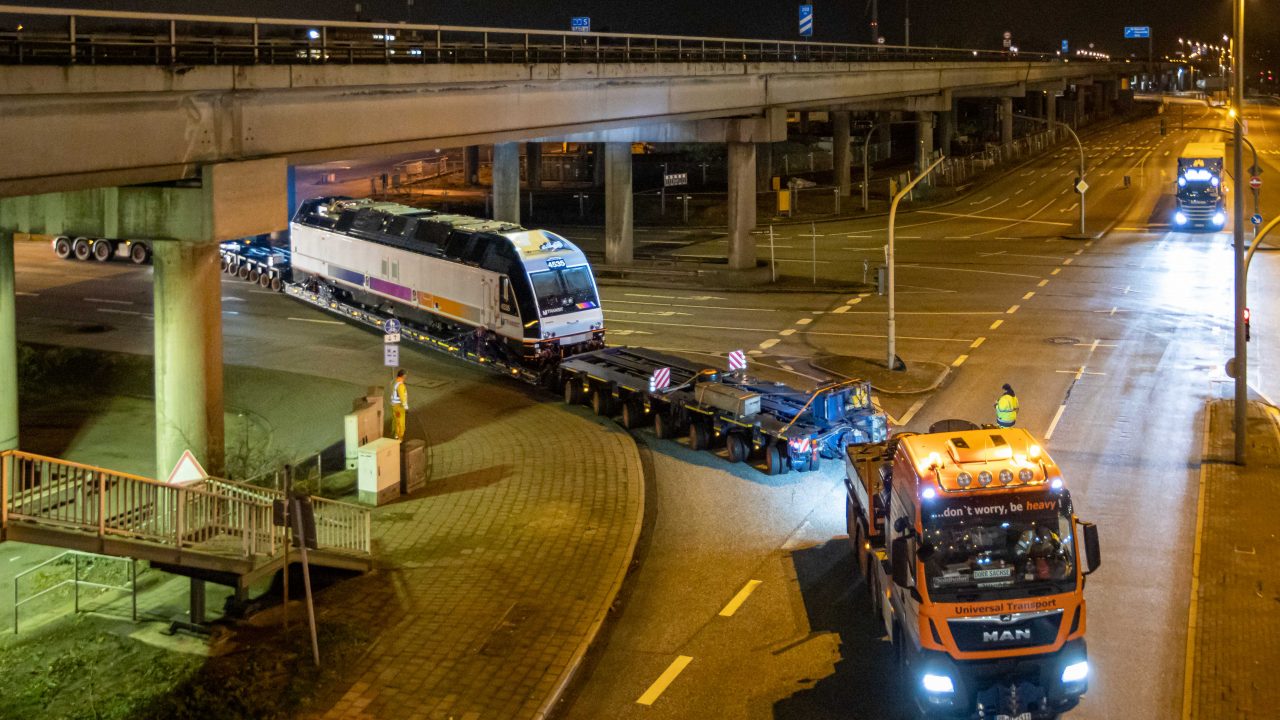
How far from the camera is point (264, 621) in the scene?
1622 centimetres

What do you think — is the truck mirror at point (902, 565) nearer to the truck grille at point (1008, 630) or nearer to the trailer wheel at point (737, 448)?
the truck grille at point (1008, 630)

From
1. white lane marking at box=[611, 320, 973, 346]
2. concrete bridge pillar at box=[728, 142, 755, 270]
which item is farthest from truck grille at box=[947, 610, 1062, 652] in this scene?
concrete bridge pillar at box=[728, 142, 755, 270]

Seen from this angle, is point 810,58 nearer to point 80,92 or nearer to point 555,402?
point 555,402

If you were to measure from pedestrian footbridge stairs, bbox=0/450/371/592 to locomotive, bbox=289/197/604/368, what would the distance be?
15336mm

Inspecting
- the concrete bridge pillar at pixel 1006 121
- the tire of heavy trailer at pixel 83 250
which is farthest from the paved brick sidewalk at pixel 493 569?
the concrete bridge pillar at pixel 1006 121

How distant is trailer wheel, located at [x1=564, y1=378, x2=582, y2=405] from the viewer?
95.0ft

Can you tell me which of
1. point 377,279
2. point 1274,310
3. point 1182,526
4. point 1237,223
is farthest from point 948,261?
point 1182,526

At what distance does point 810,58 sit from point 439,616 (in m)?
43.9

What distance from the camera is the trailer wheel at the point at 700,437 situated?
82.6 ft

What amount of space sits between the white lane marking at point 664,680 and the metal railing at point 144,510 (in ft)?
17.4

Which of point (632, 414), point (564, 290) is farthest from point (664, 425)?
point (564, 290)

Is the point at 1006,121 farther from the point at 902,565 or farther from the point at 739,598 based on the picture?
the point at 902,565

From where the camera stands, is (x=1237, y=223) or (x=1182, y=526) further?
(x=1237, y=223)

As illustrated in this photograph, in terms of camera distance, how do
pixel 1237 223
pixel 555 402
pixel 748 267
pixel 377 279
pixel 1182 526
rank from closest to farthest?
1. pixel 1182 526
2. pixel 1237 223
3. pixel 555 402
4. pixel 377 279
5. pixel 748 267
